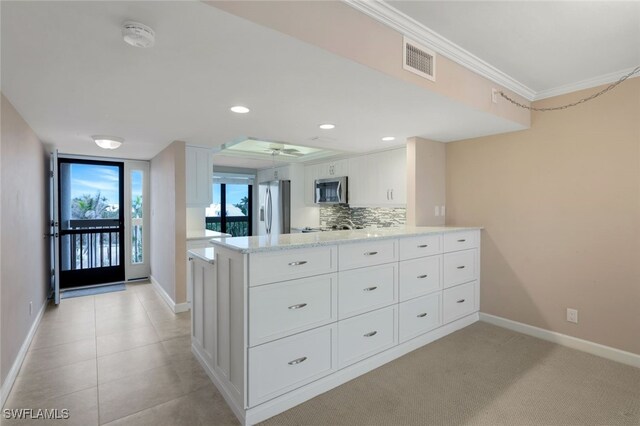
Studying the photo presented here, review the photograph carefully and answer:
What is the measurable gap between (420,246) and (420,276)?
0.28 metres

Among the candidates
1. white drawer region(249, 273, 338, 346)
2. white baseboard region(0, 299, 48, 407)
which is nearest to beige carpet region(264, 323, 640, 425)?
white drawer region(249, 273, 338, 346)

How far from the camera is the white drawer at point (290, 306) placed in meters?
1.93

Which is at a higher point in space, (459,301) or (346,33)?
(346,33)

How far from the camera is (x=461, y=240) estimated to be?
3.40 metres

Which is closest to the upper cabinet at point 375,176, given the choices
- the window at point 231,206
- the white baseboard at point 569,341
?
the white baseboard at point 569,341

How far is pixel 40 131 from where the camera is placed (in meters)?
3.31

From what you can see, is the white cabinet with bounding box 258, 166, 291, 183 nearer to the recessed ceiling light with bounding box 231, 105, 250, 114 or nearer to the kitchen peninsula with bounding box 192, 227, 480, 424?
the recessed ceiling light with bounding box 231, 105, 250, 114

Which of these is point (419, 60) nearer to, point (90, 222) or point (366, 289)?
point (366, 289)

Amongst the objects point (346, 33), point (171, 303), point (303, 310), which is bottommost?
point (171, 303)

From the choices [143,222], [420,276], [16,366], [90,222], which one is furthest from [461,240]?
[90,222]

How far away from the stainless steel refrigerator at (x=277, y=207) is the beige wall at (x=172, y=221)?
2.07 meters

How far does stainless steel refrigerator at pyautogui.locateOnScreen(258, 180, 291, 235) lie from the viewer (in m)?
6.03

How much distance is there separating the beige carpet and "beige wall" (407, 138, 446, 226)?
1.46m

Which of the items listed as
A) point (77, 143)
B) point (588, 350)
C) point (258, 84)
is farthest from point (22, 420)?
point (588, 350)
